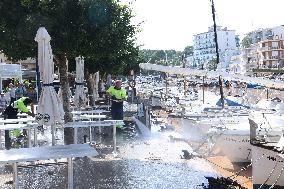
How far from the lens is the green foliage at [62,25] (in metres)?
11.0

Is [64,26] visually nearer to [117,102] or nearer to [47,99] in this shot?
[47,99]

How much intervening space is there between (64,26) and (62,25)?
0.20 feet

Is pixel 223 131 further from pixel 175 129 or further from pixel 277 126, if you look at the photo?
pixel 175 129

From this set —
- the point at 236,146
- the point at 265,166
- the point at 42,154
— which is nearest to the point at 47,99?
the point at 42,154

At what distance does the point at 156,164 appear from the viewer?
431 inches

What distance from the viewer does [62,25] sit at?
11.2m

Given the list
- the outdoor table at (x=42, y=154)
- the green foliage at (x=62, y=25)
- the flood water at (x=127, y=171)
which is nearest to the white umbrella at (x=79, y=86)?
the flood water at (x=127, y=171)

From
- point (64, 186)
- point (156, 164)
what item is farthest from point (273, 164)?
point (64, 186)

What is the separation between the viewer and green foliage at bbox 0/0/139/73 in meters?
11.0

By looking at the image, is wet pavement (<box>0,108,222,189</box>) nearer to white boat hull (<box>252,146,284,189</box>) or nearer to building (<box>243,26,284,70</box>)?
white boat hull (<box>252,146,284,189</box>)

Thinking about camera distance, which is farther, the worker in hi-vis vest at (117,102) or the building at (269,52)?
the building at (269,52)

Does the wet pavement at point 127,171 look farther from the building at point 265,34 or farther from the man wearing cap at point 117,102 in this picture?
the building at point 265,34

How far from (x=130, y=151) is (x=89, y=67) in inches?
496

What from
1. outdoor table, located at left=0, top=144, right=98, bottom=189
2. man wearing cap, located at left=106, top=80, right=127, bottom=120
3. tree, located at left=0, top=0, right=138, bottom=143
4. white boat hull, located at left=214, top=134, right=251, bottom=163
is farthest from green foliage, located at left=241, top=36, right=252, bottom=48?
outdoor table, located at left=0, top=144, right=98, bottom=189
